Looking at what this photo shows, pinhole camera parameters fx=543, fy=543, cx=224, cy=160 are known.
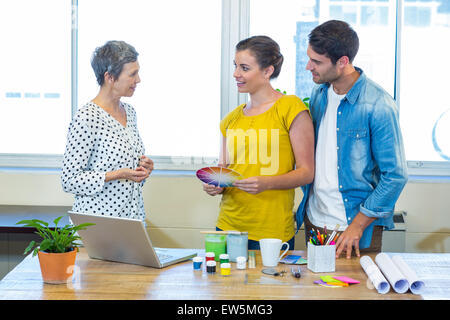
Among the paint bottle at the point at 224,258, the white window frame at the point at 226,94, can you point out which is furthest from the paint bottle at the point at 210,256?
the white window frame at the point at 226,94

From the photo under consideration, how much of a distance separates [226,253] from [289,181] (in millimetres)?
389

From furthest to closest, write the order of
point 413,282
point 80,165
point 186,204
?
point 186,204
point 80,165
point 413,282

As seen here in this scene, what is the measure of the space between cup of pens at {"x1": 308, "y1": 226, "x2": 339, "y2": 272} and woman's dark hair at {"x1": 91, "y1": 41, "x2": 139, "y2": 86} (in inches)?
45.0

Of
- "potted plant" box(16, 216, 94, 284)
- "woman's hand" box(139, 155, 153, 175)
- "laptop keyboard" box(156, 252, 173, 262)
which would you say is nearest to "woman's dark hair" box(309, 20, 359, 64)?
"woman's hand" box(139, 155, 153, 175)

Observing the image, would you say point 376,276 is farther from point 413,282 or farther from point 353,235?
point 353,235

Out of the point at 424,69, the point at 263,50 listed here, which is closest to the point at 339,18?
the point at 424,69

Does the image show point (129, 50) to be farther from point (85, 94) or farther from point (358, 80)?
point (85, 94)

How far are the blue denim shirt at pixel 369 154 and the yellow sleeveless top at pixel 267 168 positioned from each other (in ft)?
0.67

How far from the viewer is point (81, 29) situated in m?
3.69

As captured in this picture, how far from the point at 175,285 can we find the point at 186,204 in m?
1.85

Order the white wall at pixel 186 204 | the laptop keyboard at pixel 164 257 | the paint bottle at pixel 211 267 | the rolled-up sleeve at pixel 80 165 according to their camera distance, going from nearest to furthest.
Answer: the paint bottle at pixel 211 267
the laptop keyboard at pixel 164 257
the rolled-up sleeve at pixel 80 165
the white wall at pixel 186 204

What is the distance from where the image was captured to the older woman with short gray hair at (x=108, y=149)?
7.25 feet

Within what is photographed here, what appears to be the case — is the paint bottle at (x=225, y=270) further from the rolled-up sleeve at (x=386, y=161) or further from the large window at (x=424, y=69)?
the large window at (x=424, y=69)

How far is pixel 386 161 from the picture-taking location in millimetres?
2086
